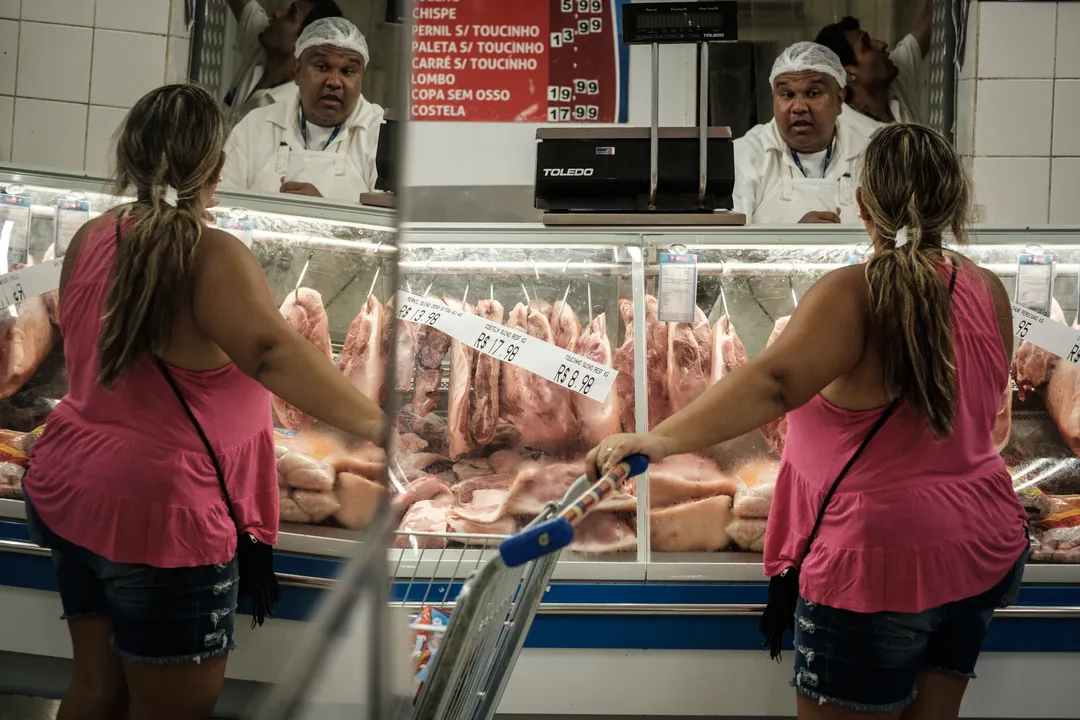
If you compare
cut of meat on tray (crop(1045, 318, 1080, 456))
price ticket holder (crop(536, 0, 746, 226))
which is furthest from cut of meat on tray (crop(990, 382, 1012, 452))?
price ticket holder (crop(536, 0, 746, 226))

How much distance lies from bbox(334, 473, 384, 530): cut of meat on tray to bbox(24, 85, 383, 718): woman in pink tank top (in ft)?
0.17

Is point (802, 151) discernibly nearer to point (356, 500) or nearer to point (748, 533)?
point (748, 533)

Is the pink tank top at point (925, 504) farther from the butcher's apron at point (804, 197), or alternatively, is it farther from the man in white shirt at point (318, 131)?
the butcher's apron at point (804, 197)

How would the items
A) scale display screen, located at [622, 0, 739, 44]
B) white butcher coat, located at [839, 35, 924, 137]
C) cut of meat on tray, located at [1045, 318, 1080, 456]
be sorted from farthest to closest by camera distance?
white butcher coat, located at [839, 35, 924, 137], cut of meat on tray, located at [1045, 318, 1080, 456], scale display screen, located at [622, 0, 739, 44]

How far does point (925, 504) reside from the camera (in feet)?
6.54

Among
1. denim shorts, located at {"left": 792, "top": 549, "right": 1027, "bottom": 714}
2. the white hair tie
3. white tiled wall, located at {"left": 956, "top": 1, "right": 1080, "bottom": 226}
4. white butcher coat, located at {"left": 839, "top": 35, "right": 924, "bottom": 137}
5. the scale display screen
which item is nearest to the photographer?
denim shorts, located at {"left": 792, "top": 549, "right": 1027, "bottom": 714}

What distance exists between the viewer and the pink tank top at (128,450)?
408 mm

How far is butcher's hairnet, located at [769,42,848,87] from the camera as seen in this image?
4691mm

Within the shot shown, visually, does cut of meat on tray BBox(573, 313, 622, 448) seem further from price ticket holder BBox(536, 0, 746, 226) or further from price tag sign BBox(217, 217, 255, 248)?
price tag sign BBox(217, 217, 255, 248)

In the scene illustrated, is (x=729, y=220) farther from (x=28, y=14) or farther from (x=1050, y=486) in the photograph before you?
(x=28, y=14)

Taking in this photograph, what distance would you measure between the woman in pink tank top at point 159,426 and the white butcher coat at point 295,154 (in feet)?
0.06

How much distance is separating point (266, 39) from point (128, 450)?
24 cm

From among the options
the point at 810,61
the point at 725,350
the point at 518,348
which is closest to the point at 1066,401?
the point at 725,350

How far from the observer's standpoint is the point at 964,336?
6.61ft
